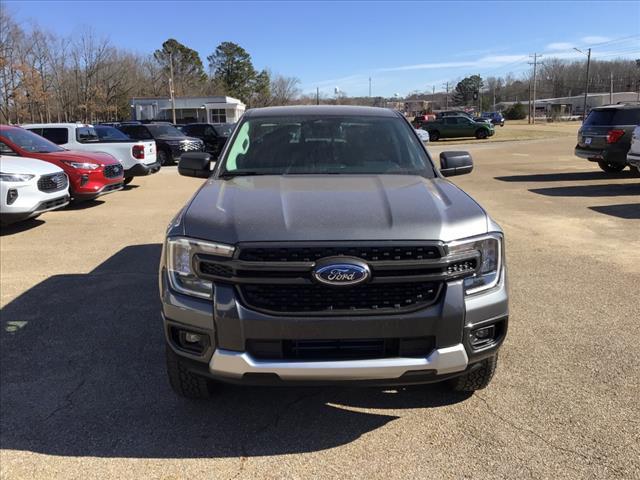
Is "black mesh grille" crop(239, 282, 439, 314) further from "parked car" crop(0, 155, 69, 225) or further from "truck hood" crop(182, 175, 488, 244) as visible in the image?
"parked car" crop(0, 155, 69, 225)

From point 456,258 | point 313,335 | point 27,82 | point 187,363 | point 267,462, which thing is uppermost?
point 27,82

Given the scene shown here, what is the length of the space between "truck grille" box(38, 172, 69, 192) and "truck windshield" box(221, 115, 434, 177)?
5614 millimetres

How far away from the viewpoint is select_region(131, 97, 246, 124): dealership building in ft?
207

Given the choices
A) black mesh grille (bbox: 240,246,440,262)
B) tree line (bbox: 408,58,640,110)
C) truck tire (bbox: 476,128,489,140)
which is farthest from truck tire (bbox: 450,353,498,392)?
tree line (bbox: 408,58,640,110)

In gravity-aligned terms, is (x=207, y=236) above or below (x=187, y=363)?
above

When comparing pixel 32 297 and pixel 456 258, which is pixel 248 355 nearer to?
pixel 456 258

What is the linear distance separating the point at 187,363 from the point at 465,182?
41.3ft

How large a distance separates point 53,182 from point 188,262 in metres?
7.26

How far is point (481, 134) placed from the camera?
35.8 meters

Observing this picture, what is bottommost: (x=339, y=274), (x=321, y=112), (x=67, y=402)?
(x=67, y=402)

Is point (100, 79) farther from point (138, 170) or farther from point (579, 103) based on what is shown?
point (579, 103)

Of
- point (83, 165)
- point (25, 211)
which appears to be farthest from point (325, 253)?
point (83, 165)

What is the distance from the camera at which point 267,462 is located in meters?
2.80

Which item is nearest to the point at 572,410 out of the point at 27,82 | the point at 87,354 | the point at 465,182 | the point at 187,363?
the point at 187,363
